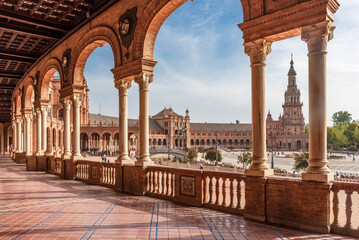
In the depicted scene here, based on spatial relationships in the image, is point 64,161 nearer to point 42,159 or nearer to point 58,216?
point 42,159

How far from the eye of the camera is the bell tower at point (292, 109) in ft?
344

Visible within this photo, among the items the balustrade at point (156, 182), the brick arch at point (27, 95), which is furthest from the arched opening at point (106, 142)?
the balustrade at point (156, 182)

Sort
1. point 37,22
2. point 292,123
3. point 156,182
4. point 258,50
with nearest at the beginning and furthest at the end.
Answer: point 258,50
point 156,182
point 37,22
point 292,123

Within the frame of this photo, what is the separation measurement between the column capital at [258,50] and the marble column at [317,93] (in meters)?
0.85

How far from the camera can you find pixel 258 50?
5.85m

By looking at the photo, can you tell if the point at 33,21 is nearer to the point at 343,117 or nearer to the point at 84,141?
the point at 84,141

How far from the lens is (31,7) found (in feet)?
33.7

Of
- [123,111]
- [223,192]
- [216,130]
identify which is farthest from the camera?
[216,130]

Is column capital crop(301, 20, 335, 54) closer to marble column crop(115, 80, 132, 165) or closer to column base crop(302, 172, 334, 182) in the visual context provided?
column base crop(302, 172, 334, 182)

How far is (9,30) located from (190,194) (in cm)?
994

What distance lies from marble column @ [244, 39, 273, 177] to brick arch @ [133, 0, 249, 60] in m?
2.96

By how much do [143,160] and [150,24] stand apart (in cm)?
398

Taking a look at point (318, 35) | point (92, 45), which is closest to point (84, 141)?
point (92, 45)

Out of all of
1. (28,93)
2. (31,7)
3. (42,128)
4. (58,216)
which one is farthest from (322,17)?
(28,93)
